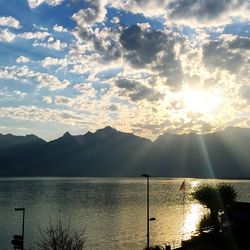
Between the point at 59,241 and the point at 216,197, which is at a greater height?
the point at 216,197

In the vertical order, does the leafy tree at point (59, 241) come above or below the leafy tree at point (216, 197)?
below

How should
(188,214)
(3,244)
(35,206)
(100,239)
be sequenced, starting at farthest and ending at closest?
(35,206), (188,214), (100,239), (3,244)

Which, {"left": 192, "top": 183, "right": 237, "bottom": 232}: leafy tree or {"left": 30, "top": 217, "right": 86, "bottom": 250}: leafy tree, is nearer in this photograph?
{"left": 30, "top": 217, "right": 86, "bottom": 250}: leafy tree

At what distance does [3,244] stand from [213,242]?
3996cm

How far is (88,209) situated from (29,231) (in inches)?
1990

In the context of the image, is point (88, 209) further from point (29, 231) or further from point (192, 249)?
point (192, 249)

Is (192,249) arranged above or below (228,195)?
below

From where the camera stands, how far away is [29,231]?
102m

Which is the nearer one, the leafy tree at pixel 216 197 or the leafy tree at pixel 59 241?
the leafy tree at pixel 59 241

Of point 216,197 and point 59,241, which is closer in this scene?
point 59,241

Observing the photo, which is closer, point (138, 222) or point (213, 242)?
point (213, 242)

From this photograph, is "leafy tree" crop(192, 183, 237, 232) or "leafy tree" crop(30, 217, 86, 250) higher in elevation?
"leafy tree" crop(192, 183, 237, 232)

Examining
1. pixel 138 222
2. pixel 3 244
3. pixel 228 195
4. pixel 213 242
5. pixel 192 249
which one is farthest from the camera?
pixel 138 222

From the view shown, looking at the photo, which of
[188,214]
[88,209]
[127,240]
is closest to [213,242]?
[127,240]
